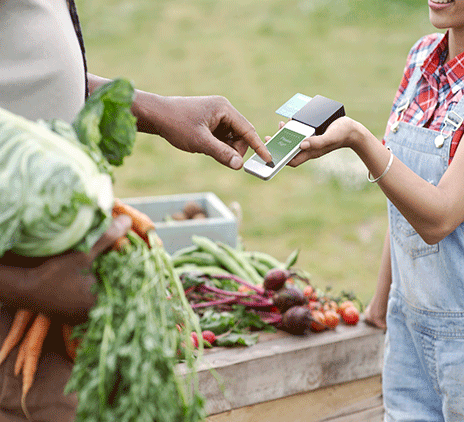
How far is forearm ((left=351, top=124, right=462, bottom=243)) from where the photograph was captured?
137 centimetres

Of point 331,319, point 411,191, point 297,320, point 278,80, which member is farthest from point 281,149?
point 278,80

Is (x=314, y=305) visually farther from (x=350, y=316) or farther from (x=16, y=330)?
(x=16, y=330)

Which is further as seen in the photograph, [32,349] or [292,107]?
[292,107]

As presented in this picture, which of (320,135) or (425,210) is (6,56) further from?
(425,210)

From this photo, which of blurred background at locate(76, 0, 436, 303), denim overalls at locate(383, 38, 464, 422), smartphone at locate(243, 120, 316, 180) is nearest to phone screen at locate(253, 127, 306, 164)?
smartphone at locate(243, 120, 316, 180)

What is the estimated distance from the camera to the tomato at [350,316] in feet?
7.39

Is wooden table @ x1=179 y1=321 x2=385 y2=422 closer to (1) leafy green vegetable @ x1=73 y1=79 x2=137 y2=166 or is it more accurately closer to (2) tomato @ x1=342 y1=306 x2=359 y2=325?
(2) tomato @ x1=342 y1=306 x2=359 y2=325

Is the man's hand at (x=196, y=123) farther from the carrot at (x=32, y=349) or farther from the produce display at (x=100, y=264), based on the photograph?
the carrot at (x=32, y=349)

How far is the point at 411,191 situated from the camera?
1372mm

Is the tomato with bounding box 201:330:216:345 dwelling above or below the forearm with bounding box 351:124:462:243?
below

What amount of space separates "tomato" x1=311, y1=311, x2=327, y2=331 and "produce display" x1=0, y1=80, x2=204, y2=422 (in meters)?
1.36

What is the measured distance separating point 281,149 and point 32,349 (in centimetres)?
77

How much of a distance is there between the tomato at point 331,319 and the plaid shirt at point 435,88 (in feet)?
2.78

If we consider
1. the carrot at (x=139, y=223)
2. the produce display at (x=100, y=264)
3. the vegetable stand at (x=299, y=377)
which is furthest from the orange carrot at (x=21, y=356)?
the vegetable stand at (x=299, y=377)
